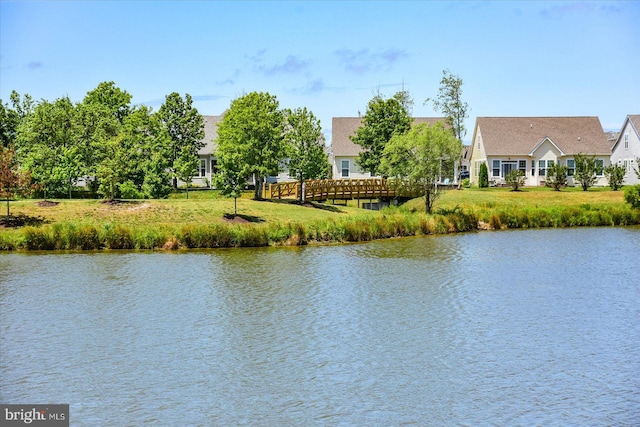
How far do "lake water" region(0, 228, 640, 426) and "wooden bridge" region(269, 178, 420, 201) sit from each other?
2144 cm

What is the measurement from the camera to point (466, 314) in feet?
70.4

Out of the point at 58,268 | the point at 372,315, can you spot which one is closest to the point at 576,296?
the point at 372,315

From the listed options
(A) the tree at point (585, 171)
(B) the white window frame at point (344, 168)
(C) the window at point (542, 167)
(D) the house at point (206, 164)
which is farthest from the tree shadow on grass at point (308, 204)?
(C) the window at point (542, 167)

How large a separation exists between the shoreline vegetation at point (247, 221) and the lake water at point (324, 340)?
139 inches

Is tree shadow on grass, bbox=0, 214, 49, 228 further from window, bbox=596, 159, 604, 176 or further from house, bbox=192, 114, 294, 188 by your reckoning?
window, bbox=596, 159, 604, 176

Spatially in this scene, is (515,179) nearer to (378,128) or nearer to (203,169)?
(378,128)

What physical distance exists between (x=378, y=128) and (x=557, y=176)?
53.7 ft

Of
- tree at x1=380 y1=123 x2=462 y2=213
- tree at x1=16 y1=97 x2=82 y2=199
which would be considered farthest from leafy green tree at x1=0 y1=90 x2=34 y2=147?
tree at x1=380 y1=123 x2=462 y2=213

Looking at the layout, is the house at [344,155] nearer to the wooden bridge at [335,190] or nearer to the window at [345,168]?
the window at [345,168]

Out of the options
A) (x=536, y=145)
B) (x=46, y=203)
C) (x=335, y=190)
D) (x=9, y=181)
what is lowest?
(x=46, y=203)

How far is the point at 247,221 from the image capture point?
4338cm

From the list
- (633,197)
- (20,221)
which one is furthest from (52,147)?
(633,197)

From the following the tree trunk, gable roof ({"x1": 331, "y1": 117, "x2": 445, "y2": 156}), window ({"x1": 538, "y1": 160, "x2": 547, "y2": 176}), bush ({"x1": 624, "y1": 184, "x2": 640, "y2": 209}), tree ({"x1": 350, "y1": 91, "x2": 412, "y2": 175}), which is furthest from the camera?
gable roof ({"x1": 331, "y1": 117, "x2": 445, "y2": 156})

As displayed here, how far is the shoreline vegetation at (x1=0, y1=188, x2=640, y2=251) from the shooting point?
116 ft
